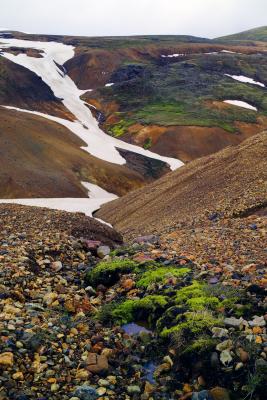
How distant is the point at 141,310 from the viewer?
1095 centimetres

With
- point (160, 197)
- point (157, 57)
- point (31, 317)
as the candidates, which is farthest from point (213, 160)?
point (157, 57)

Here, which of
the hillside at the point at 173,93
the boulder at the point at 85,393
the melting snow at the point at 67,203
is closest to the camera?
the boulder at the point at 85,393

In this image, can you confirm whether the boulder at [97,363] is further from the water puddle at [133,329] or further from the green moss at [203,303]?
the green moss at [203,303]

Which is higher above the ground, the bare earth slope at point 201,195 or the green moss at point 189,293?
the green moss at point 189,293

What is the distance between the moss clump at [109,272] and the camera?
1316 cm

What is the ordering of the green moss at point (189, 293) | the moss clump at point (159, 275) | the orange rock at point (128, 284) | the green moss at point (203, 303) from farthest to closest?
the orange rock at point (128, 284) < the moss clump at point (159, 275) < the green moss at point (189, 293) < the green moss at point (203, 303)

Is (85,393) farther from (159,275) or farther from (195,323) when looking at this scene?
(159,275)

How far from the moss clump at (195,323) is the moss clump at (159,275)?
2213 millimetres

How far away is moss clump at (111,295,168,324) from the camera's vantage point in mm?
10719

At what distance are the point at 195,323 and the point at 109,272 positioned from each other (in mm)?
4461

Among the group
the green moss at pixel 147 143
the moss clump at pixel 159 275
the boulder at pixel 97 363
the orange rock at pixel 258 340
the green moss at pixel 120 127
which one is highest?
the orange rock at pixel 258 340

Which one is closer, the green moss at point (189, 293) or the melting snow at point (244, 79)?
the green moss at point (189, 293)

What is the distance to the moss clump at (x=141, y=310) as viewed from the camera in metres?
10.7

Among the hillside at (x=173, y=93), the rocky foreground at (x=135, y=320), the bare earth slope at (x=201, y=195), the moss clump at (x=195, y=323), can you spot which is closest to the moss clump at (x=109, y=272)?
the rocky foreground at (x=135, y=320)
